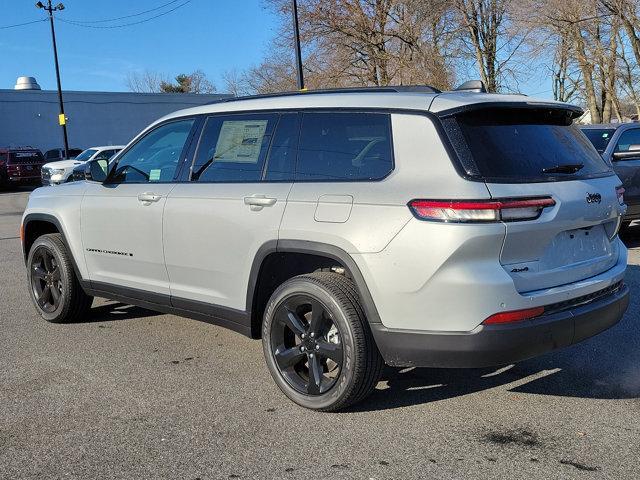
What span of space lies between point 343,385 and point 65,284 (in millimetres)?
3110

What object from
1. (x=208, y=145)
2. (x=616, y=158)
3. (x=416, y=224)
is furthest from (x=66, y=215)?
(x=616, y=158)

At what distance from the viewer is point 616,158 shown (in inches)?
356

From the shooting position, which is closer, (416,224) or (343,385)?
(416,224)

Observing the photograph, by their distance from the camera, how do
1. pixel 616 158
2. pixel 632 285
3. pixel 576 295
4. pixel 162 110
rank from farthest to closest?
pixel 162 110
pixel 616 158
pixel 632 285
pixel 576 295

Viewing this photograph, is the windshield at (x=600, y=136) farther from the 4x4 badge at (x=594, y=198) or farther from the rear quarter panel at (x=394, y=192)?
the rear quarter panel at (x=394, y=192)

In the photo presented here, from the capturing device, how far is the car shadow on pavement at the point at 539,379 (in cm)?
418

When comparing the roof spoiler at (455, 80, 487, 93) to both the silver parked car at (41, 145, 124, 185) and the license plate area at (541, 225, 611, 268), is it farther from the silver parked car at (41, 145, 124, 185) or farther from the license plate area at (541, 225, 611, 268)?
the silver parked car at (41, 145, 124, 185)

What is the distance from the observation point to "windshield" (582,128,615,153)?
9595mm

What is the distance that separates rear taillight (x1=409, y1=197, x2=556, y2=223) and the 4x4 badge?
0.45 metres

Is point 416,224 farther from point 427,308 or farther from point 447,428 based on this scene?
point 447,428

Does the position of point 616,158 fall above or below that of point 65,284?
above

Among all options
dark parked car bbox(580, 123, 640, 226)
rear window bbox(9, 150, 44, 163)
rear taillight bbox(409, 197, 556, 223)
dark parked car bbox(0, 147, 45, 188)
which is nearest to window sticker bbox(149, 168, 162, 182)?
rear taillight bbox(409, 197, 556, 223)

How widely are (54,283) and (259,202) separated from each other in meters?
2.84

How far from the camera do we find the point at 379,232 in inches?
139
